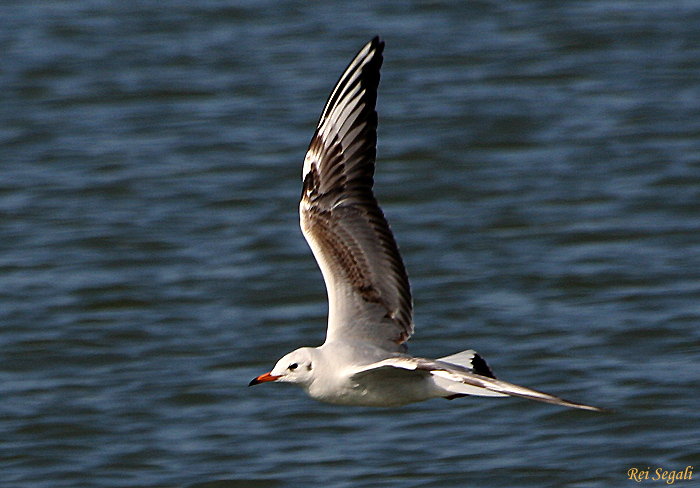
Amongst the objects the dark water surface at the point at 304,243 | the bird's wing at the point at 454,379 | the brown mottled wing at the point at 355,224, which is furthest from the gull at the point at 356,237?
the dark water surface at the point at 304,243

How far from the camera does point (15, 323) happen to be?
9.76 metres

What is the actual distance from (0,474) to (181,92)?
7265mm

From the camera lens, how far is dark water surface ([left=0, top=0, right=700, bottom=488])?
7.97m

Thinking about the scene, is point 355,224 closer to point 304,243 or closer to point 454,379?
point 454,379

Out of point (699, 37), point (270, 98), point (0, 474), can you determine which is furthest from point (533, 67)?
point (0, 474)

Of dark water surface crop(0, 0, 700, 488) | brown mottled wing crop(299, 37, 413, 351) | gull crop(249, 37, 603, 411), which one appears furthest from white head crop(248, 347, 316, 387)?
dark water surface crop(0, 0, 700, 488)

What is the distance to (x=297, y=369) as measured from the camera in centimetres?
615

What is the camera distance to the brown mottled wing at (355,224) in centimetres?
661

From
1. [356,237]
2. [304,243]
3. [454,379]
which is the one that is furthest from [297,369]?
[304,243]

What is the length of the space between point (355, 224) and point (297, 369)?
2.97 ft

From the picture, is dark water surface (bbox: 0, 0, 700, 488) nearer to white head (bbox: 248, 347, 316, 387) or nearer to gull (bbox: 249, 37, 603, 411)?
gull (bbox: 249, 37, 603, 411)

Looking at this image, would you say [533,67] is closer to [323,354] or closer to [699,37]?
[699,37]

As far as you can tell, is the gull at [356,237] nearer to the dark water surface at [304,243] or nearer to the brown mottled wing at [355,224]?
the brown mottled wing at [355,224]

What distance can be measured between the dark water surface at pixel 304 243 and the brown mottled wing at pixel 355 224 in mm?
1302
